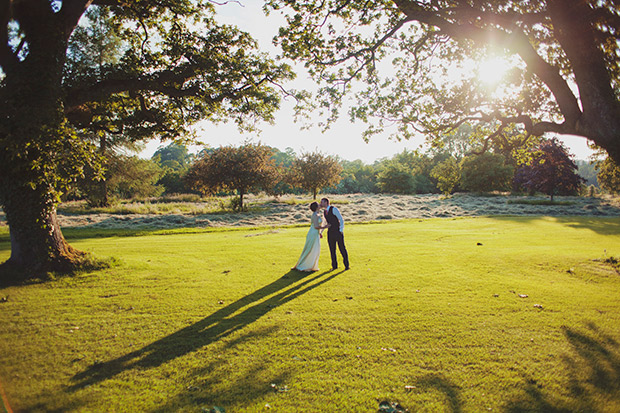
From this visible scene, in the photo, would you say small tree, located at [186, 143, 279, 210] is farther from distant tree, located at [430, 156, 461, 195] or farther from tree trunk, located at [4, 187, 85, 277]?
tree trunk, located at [4, 187, 85, 277]

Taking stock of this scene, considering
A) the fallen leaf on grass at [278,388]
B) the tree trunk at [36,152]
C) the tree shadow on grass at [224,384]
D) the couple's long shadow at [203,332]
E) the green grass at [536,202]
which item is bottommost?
the fallen leaf on grass at [278,388]

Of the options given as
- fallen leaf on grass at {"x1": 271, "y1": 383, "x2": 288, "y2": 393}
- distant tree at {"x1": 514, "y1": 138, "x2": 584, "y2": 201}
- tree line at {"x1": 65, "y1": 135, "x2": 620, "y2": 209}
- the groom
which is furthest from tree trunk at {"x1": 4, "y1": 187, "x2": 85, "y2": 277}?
distant tree at {"x1": 514, "y1": 138, "x2": 584, "y2": 201}

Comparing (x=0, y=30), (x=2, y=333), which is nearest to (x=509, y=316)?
(x=2, y=333)

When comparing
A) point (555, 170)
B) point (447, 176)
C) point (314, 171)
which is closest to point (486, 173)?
point (555, 170)

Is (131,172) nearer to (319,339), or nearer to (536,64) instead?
(319,339)

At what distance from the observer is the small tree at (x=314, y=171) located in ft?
148

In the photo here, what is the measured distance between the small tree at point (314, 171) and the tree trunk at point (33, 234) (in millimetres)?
36116

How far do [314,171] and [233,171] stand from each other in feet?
43.7

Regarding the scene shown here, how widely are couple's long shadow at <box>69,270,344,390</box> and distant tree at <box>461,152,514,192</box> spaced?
46.2 meters

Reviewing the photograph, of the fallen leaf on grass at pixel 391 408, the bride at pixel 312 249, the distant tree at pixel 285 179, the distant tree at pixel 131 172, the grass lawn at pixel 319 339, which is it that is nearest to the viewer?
the fallen leaf on grass at pixel 391 408

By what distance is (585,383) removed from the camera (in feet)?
14.6

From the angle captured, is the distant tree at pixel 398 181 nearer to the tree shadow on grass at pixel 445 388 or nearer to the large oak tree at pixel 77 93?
the large oak tree at pixel 77 93

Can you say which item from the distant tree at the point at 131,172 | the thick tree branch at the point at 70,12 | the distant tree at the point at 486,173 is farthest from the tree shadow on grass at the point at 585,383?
the distant tree at the point at 486,173

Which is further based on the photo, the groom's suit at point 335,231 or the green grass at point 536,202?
the green grass at point 536,202
